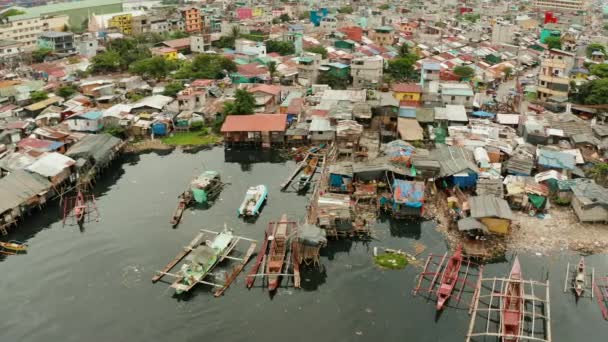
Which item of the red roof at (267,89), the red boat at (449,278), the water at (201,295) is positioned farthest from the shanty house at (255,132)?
the red boat at (449,278)

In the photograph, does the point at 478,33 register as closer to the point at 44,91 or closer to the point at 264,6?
the point at 264,6

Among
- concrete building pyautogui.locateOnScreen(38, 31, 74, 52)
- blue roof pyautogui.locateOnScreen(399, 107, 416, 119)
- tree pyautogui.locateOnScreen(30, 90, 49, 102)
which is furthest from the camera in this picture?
concrete building pyautogui.locateOnScreen(38, 31, 74, 52)

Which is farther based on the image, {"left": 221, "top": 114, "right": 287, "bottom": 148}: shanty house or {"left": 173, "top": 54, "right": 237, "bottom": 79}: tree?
{"left": 173, "top": 54, "right": 237, "bottom": 79}: tree

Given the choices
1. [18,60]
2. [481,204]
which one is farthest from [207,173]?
[18,60]

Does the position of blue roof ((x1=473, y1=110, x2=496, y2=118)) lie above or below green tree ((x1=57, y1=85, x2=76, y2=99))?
below

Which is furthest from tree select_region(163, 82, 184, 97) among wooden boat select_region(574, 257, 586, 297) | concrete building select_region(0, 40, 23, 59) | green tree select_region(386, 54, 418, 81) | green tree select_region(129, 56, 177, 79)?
wooden boat select_region(574, 257, 586, 297)

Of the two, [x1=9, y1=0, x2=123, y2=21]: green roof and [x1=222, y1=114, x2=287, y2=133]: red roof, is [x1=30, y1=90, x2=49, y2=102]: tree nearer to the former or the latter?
[x1=222, y1=114, x2=287, y2=133]: red roof
